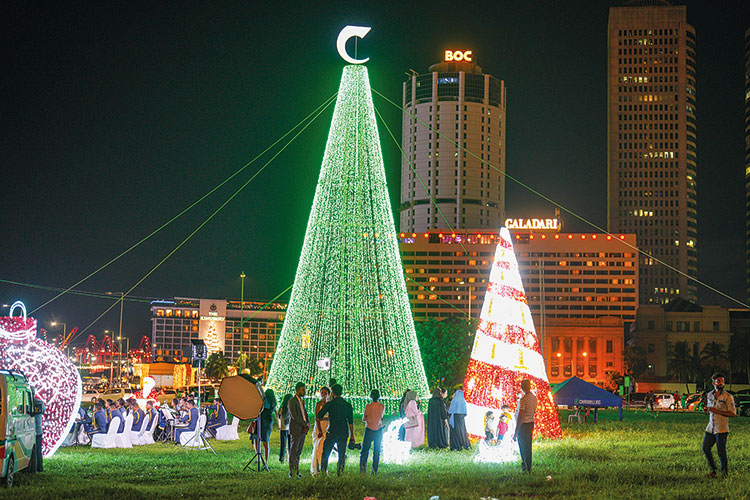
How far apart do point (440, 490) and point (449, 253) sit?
18252cm

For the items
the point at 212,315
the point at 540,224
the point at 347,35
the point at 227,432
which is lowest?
the point at 227,432

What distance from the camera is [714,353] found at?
119 m

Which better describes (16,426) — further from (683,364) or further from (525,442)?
(683,364)

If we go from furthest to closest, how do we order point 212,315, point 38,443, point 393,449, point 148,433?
point 212,315
point 148,433
point 393,449
point 38,443

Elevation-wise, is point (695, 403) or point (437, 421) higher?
point (695, 403)

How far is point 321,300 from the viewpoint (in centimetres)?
3002

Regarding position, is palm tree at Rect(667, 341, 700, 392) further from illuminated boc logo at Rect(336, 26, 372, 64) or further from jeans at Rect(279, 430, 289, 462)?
jeans at Rect(279, 430, 289, 462)

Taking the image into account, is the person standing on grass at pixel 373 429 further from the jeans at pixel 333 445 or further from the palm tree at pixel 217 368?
the palm tree at pixel 217 368

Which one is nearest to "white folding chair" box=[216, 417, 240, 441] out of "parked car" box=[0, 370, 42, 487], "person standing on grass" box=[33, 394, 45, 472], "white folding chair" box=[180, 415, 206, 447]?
"white folding chair" box=[180, 415, 206, 447]

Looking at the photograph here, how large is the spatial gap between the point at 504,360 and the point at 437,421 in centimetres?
288

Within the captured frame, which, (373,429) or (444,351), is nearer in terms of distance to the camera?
(373,429)

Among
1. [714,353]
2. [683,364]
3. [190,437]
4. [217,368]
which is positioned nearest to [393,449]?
[190,437]

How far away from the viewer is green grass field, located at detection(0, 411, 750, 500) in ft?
43.4

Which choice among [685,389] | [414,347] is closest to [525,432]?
[414,347]
